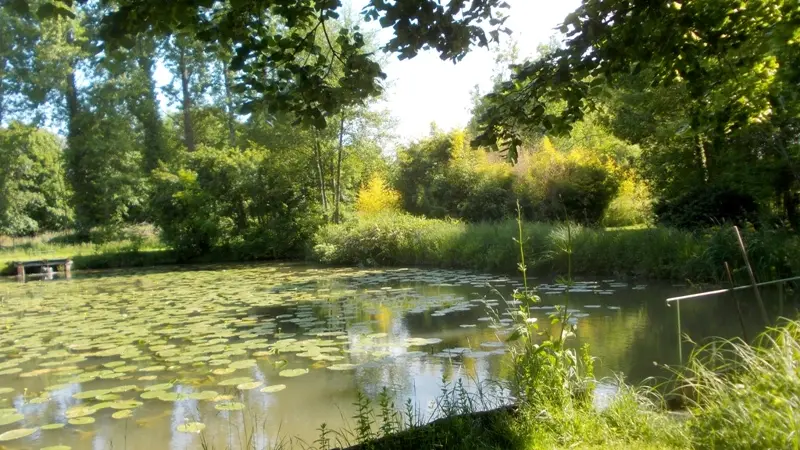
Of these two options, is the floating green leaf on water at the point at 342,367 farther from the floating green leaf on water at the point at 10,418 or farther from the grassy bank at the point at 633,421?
the floating green leaf on water at the point at 10,418

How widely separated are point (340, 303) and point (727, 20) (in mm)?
7630

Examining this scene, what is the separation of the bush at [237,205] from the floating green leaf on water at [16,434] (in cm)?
1792

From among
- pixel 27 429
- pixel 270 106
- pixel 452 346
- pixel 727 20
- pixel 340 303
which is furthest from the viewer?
pixel 340 303

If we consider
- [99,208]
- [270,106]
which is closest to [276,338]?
[270,106]

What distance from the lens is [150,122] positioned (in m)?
35.1

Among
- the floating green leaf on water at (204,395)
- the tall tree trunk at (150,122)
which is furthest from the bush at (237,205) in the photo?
the floating green leaf on water at (204,395)

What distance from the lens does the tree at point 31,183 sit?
2881 cm

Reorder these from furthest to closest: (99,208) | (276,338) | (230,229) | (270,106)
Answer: (99,208) < (230,229) < (276,338) < (270,106)

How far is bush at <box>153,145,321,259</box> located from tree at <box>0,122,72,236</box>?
10916 mm

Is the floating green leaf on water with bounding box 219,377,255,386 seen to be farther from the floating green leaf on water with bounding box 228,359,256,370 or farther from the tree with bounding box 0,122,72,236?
the tree with bounding box 0,122,72,236

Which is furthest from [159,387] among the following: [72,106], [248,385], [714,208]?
[72,106]

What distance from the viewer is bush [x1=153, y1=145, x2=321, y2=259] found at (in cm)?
2264

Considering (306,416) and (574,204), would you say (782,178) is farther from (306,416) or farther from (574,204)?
(306,416)

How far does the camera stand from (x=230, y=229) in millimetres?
23281
